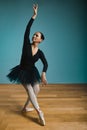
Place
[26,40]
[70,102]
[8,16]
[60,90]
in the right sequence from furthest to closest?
[8,16], [60,90], [70,102], [26,40]

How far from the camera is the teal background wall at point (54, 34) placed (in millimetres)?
4605

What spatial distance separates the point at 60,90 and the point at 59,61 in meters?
0.67

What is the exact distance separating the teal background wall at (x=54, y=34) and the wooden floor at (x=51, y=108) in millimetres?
343

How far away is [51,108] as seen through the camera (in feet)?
11.2

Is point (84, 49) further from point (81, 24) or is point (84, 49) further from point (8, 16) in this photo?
point (8, 16)

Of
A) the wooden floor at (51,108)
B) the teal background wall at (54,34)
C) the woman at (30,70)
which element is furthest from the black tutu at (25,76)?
the teal background wall at (54,34)

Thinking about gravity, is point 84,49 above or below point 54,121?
above

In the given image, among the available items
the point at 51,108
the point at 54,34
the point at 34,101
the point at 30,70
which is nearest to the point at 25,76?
the point at 30,70

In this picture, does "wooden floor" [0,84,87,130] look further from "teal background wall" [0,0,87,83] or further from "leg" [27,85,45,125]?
"teal background wall" [0,0,87,83]

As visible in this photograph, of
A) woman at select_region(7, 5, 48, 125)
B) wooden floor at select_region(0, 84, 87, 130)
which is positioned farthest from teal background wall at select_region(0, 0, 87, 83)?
woman at select_region(7, 5, 48, 125)

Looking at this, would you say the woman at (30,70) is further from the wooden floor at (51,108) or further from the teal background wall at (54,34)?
the teal background wall at (54,34)

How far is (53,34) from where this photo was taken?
4.70m

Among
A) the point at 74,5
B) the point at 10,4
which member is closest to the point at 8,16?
the point at 10,4

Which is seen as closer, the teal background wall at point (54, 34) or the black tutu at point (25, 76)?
the black tutu at point (25, 76)
